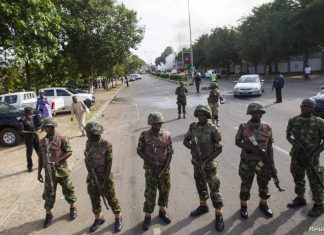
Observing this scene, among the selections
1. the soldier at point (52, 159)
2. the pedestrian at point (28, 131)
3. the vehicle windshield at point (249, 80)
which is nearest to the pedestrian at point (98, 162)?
the soldier at point (52, 159)

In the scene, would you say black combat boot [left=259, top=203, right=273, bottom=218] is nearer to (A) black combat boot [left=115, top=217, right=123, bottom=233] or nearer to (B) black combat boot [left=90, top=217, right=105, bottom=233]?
(A) black combat boot [left=115, top=217, right=123, bottom=233]

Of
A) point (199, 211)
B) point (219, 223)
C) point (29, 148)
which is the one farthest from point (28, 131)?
point (219, 223)

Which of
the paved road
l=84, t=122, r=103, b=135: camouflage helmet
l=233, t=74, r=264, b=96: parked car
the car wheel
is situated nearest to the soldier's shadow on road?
the paved road

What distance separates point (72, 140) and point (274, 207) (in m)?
8.16

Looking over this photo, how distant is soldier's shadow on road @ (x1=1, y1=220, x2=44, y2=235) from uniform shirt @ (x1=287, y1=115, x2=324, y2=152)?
4200 millimetres

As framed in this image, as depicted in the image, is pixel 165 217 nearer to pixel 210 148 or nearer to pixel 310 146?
pixel 210 148

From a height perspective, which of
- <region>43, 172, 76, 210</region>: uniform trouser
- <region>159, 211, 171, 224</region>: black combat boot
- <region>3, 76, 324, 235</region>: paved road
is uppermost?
<region>43, 172, 76, 210</region>: uniform trouser

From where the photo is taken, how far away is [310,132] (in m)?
5.04

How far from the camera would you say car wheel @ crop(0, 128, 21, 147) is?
11633mm

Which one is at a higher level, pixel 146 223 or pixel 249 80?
pixel 249 80

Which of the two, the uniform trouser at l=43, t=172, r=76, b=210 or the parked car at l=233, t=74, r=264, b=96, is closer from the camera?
the uniform trouser at l=43, t=172, r=76, b=210

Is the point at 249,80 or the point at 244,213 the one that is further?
the point at 249,80

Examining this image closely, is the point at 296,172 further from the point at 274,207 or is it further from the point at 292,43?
the point at 292,43

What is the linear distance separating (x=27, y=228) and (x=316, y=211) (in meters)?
4.40
